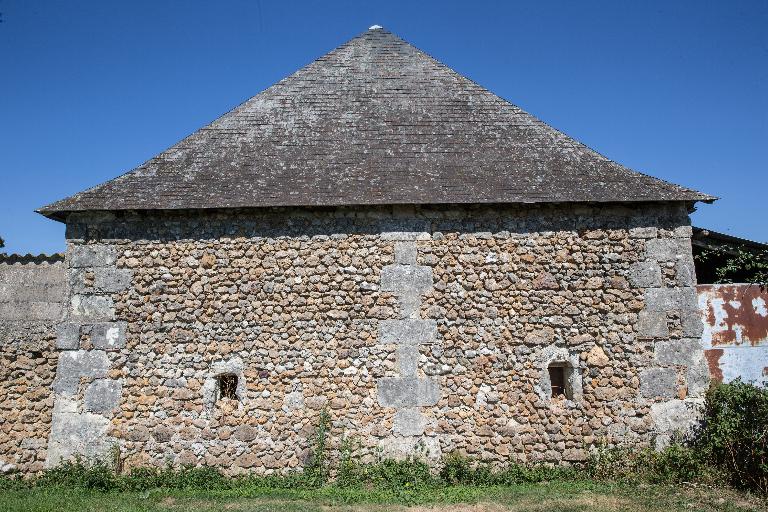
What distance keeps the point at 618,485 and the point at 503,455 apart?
146 centimetres

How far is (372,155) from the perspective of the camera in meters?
8.15

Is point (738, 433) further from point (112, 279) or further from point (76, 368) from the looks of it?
point (76, 368)

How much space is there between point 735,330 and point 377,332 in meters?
5.26

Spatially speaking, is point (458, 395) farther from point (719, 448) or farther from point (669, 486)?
point (719, 448)

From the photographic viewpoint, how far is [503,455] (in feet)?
23.0

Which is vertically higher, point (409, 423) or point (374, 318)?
point (374, 318)

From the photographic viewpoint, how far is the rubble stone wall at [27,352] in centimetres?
703

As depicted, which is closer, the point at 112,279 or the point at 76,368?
the point at 76,368

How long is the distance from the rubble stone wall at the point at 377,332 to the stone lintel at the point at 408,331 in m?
0.02

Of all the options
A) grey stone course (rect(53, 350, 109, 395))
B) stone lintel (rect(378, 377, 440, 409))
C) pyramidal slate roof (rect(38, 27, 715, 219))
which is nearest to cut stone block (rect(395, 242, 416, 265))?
pyramidal slate roof (rect(38, 27, 715, 219))

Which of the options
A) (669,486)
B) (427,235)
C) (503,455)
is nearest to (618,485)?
(669,486)

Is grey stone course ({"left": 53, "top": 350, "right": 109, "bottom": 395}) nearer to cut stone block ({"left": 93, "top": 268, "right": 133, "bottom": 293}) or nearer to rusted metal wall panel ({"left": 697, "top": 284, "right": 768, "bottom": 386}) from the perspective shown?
cut stone block ({"left": 93, "top": 268, "right": 133, "bottom": 293})

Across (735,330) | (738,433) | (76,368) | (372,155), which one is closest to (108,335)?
(76,368)

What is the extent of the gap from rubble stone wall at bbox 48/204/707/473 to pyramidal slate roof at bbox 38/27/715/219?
0.27 m
